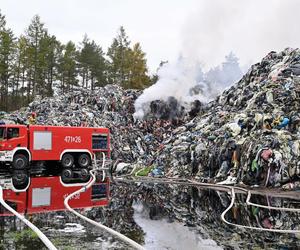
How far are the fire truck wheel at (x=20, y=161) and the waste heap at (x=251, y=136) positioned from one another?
22.6 feet

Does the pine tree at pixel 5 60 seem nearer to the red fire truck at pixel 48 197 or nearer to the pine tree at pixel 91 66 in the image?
the pine tree at pixel 91 66

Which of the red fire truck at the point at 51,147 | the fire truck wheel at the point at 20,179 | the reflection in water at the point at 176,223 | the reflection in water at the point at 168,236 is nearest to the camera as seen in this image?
the reflection in water at the point at 168,236

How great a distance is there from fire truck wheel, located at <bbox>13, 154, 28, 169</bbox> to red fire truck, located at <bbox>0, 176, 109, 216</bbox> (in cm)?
466

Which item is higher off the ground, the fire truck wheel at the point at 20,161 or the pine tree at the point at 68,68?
the pine tree at the point at 68,68

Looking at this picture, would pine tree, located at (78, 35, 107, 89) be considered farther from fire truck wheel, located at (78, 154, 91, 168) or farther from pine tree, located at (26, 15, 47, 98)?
fire truck wheel, located at (78, 154, 91, 168)

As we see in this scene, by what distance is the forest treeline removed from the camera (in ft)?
189

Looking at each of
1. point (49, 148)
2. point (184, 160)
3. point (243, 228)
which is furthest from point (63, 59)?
point (243, 228)

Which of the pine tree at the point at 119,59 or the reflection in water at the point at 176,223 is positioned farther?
the pine tree at the point at 119,59

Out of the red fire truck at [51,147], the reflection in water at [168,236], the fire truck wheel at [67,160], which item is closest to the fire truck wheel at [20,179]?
the red fire truck at [51,147]

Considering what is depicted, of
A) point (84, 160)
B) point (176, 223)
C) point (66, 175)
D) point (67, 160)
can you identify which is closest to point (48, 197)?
point (176, 223)

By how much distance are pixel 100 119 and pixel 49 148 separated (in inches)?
401

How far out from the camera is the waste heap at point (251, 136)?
16.6 m

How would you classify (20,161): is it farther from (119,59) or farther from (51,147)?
(119,59)

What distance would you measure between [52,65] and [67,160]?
38162 millimetres
